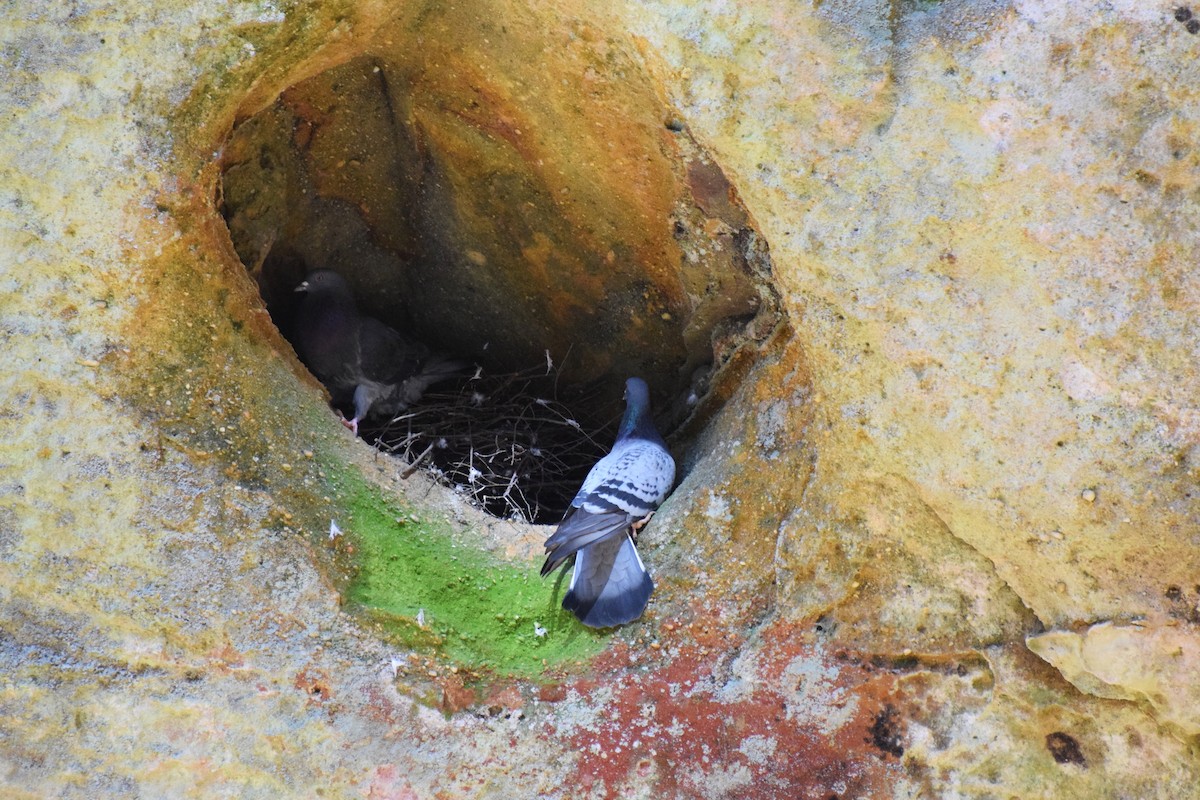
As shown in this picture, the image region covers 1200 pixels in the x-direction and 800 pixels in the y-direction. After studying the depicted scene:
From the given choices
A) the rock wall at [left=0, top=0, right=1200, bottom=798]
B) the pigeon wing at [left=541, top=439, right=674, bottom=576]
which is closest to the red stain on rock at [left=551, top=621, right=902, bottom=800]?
the rock wall at [left=0, top=0, right=1200, bottom=798]

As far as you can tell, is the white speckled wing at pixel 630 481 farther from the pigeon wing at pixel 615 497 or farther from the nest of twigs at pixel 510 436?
the nest of twigs at pixel 510 436

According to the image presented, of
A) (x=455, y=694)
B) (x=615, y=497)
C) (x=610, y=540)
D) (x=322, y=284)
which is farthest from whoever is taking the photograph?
(x=322, y=284)

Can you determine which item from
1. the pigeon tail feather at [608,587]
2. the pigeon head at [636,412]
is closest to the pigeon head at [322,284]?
the pigeon head at [636,412]

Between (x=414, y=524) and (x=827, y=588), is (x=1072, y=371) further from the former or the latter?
(x=414, y=524)

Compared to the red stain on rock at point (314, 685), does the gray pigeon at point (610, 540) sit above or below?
above

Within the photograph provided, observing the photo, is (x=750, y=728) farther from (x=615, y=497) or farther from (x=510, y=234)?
(x=510, y=234)

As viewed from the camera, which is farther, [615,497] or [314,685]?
[615,497]

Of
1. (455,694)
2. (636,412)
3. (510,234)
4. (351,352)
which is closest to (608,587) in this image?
(455,694)
